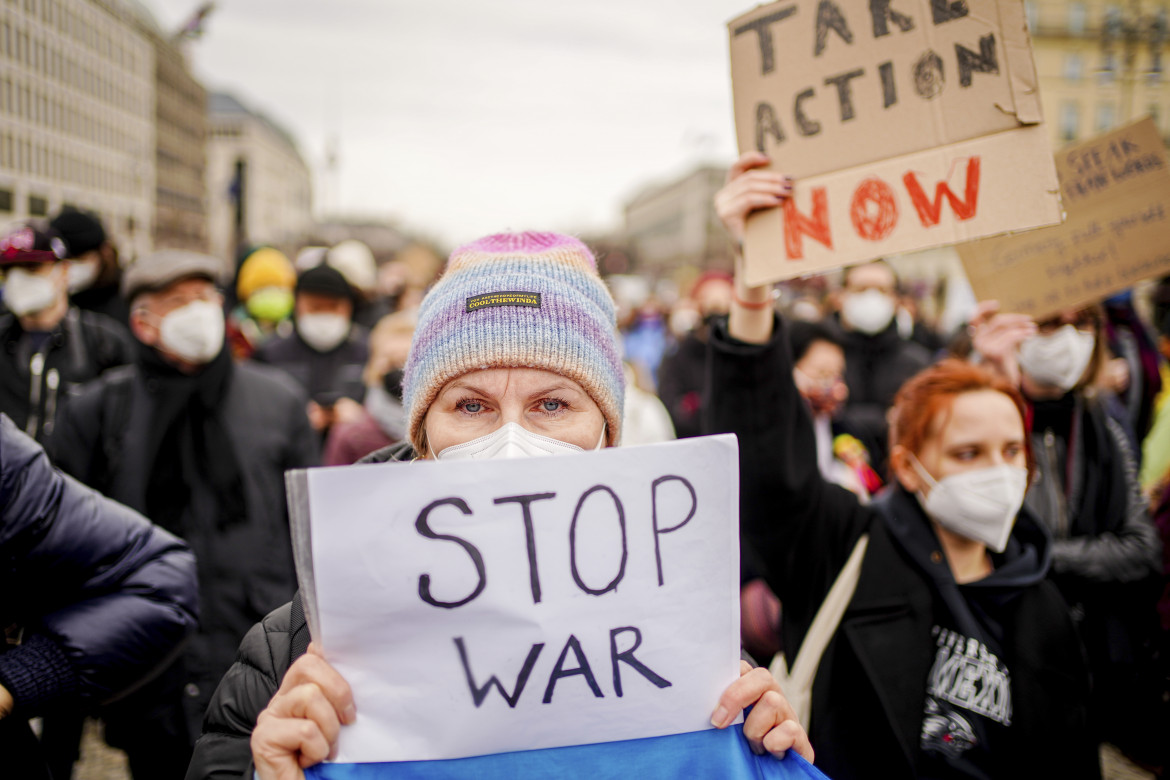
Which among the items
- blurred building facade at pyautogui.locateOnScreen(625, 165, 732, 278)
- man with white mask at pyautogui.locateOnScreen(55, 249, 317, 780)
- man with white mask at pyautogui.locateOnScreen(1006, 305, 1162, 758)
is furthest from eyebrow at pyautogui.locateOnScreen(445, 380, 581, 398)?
blurred building facade at pyautogui.locateOnScreen(625, 165, 732, 278)

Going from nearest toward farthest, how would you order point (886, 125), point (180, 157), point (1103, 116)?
point (886, 125) < point (1103, 116) < point (180, 157)

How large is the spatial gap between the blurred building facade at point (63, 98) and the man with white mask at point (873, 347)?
535cm

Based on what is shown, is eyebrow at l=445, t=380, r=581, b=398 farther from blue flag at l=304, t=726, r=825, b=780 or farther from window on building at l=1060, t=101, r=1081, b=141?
window on building at l=1060, t=101, r=1081, b=141

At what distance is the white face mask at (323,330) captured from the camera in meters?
5.43

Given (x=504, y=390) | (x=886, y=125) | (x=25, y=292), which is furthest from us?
(x=25, y=292)

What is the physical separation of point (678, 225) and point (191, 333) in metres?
119

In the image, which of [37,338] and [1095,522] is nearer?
[1095,522]

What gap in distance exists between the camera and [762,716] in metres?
1.19

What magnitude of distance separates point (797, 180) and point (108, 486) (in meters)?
2.77

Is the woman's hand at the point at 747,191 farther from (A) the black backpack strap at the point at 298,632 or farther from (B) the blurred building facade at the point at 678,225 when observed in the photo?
(B) the blurred building facade at the point at 678,225

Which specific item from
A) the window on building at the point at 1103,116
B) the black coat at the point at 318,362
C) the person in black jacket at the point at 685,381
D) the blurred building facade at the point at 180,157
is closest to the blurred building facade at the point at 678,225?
the window on building at the point at 1103,116

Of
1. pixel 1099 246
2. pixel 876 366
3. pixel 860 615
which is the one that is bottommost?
pixel 860 615

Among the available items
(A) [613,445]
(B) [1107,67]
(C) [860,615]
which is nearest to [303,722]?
(A) [613,445]

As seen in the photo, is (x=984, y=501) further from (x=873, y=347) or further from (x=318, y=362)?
(x=318, y=362)
